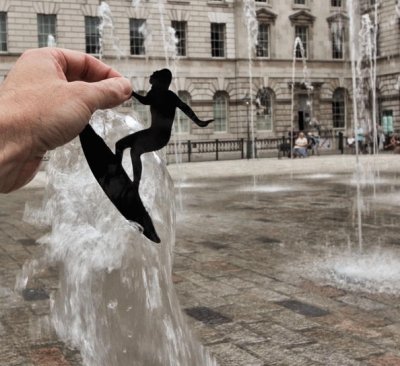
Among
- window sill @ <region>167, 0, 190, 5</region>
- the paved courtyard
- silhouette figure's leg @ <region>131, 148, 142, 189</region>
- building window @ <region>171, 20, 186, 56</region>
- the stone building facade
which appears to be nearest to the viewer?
silhouette figure's leg @ <region>131, 148, 142, 189</region>

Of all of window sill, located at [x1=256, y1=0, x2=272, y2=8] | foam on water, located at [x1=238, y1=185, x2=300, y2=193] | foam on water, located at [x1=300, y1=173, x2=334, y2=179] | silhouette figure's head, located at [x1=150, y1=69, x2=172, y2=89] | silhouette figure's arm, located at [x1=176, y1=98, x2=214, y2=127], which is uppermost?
window sill, located at [x1=256, y1=0, x2=272, y2=8]

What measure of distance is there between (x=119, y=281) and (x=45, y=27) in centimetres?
3566

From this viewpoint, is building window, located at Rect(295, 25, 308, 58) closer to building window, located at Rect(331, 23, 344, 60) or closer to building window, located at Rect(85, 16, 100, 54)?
building window, located at Rect(331, 23, 344, 60)

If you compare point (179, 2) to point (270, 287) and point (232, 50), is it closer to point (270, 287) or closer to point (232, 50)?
point (232, 50)

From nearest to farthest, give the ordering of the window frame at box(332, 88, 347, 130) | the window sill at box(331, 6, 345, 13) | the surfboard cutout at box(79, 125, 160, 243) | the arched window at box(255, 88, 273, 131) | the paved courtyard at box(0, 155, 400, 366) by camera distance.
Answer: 1. the surfboard cutout at box(79, 125, 160, 243)
2. the paved courtyard at box(0, 155, 400, 366)
3. the arched window at box(255, 88, 273, 131)
4. the window frame at box(332, 88, 347, 130)
5. the window sill at box(331, 6, 345, 13)

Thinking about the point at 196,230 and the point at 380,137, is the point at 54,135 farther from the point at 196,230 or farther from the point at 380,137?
the point at 380,137

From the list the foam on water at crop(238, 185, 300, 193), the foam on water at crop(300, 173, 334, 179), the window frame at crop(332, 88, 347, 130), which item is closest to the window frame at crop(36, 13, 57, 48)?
the window frame at crop(332, 88, 347, 130)

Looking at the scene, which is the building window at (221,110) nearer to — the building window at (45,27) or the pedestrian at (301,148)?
the pedestrian at (301,148)

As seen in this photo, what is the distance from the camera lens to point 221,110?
137 ft

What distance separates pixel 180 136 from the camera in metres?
39.1

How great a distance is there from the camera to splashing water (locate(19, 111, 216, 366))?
371 centimetres

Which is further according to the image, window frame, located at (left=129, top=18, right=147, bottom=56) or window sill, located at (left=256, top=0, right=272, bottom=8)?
window sill, located at (left=256, top=0, right=272, bottom=8)

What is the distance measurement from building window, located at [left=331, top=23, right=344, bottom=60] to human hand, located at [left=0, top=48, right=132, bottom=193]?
4571 cm

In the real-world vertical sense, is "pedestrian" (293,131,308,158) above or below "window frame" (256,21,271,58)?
below
